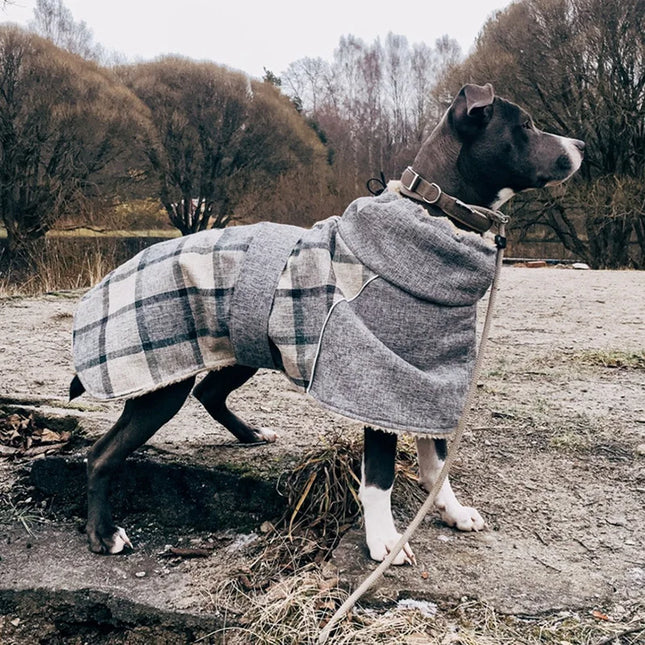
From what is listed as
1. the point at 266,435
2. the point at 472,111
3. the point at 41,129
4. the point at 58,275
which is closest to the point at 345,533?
the point at 266,435

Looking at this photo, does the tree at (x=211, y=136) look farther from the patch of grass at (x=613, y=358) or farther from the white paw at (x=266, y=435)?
the white paw at (x=266, y=435)

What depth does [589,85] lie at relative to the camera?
44.7 feet

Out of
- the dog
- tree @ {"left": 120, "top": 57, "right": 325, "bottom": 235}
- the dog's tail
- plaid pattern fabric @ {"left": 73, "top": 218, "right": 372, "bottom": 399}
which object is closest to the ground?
the dog

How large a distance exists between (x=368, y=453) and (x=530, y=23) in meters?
13.9

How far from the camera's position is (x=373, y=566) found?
2047 mm

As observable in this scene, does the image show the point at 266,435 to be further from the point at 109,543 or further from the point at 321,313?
the point at 321,313

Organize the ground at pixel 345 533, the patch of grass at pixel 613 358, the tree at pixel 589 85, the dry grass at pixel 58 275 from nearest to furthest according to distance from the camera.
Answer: the ground at pixel 345 533, the patch of grass at pixel 613 358, the dry grass at pixel 58 275, the tree at pixel 589 85

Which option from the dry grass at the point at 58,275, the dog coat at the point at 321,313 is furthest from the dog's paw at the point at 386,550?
the dry grass at the point at 58,275

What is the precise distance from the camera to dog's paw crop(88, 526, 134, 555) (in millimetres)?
2281

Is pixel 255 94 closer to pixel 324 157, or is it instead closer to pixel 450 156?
pixel 324 157

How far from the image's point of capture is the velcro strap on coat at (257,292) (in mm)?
2115

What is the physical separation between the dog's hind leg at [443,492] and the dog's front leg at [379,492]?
0.84 feet

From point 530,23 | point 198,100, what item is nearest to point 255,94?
point 198,100

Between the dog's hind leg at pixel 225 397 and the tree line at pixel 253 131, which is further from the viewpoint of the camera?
the tree line at pixel 253 131
